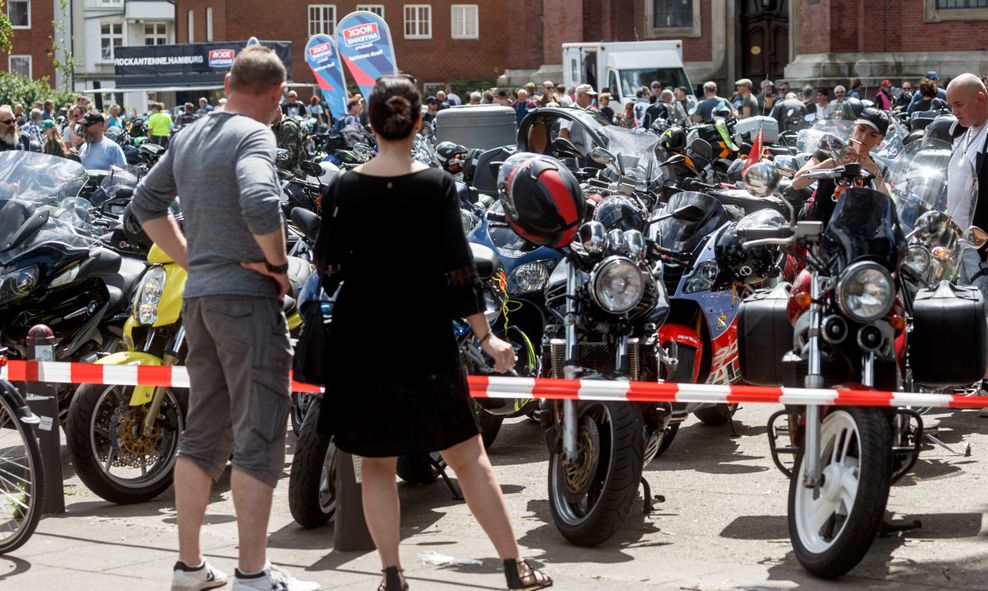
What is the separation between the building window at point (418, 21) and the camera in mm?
69875

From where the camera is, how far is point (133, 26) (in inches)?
3305

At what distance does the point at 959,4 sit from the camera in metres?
41.2

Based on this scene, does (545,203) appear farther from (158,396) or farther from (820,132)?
(820,132)

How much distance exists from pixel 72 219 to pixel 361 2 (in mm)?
63459

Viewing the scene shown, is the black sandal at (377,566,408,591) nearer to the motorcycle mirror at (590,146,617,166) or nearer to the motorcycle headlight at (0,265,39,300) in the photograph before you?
the motorcycle headlight at (0,265,39,300)

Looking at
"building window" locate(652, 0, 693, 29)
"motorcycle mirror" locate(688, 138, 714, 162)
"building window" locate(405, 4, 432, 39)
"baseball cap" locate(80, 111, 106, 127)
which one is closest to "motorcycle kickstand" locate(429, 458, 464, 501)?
"motorcycle mirror" locate(688, 138, 714, 162)

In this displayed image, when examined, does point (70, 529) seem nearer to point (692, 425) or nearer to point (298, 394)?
point (298, 394)

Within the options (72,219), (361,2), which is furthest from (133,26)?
(72,219)

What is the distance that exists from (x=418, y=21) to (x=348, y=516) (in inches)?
2571

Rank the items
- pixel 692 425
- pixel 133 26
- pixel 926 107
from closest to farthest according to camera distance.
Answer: pixel 692 425
pixel 926 107
pixel 133 26

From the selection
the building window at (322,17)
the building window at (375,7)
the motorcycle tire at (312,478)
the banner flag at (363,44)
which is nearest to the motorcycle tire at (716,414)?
the motorcycle tire at (312,478)

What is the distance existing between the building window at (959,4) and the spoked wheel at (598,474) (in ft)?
123

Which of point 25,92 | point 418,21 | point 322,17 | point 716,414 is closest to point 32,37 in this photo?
point 322,17

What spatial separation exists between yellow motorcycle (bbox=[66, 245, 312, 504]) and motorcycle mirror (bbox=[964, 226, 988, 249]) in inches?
159
